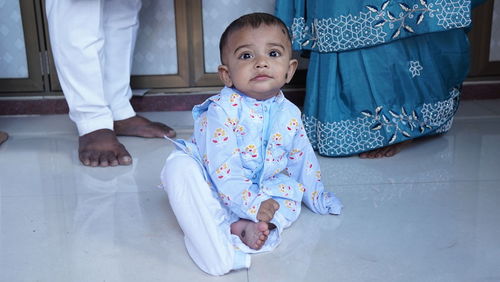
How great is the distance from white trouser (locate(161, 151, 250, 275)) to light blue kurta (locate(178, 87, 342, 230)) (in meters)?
0.06

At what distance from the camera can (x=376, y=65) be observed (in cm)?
208

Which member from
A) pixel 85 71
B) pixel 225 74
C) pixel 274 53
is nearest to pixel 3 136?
pixel 85 71

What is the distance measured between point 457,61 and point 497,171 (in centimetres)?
46

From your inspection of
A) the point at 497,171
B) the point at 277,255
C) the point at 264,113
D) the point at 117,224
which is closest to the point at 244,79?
the point at 264,113

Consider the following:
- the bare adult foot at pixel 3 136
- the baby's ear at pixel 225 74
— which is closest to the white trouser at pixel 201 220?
the baby's ear at pixel 225 74

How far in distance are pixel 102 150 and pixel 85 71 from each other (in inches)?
11.4

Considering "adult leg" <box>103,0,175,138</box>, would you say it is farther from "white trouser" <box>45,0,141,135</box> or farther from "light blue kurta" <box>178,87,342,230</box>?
"light blue kurta" <box>178,87,342,230</box>

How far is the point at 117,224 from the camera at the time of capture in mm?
1601

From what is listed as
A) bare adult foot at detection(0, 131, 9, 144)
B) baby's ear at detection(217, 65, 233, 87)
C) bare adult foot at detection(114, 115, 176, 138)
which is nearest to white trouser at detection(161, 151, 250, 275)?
baby's ear at detection(217, 65, 233, 87)

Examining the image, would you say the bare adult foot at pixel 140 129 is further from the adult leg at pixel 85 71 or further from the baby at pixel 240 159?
the baby at pixel 240 159

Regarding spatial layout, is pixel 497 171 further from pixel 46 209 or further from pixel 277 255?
pixel 46 209

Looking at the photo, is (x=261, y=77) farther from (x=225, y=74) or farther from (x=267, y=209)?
(x=267, y=209)

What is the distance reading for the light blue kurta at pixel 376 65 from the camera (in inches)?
78.2

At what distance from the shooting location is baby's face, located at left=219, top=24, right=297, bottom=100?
1.42 metres
